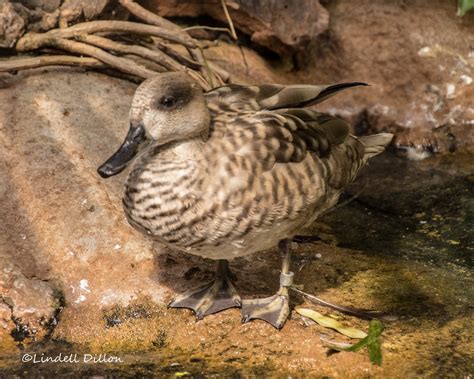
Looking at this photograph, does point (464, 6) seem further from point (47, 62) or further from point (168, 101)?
point (168, 101)

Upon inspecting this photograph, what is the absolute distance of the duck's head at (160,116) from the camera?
10.3ft

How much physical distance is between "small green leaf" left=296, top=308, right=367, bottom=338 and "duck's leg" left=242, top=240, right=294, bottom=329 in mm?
88

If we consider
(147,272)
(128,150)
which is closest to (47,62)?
(147,272)

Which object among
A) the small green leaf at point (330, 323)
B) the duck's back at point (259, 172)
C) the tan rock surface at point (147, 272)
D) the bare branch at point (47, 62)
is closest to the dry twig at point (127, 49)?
the bare branch at point (47, 62)

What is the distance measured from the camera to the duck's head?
10.3ft

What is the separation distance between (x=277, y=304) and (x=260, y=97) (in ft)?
3.07

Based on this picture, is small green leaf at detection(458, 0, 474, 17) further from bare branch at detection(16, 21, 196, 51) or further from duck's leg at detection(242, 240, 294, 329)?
duck's leg at detection(242, 240, 294, 329)

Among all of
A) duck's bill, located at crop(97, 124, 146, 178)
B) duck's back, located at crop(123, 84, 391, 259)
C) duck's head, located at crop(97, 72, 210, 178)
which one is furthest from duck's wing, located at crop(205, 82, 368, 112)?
duck's bill, located at crop(97, 124, 146, 178)

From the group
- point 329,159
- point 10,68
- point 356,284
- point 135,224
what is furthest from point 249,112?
point 10,68

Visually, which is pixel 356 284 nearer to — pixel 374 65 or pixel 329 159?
pixel 329 159

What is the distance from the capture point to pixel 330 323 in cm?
348

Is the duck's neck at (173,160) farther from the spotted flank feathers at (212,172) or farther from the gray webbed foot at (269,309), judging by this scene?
the gray webbed foot at (269,309)

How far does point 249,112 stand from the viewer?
3.50 meters

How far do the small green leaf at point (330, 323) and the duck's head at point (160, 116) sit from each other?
97 cm
